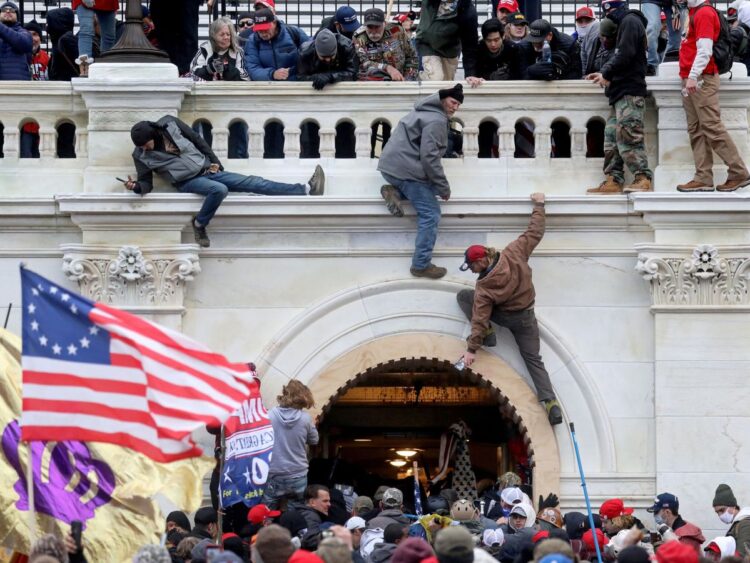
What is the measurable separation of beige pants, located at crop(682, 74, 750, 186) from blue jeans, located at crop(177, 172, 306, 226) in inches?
164

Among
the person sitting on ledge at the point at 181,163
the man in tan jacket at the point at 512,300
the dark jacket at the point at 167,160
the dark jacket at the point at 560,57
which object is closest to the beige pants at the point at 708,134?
the man in tan jacket at the point at 512,300

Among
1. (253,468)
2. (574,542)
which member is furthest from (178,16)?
(574,542)

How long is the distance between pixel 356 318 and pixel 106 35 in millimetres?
4914

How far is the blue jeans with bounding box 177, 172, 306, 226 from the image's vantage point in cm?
2569

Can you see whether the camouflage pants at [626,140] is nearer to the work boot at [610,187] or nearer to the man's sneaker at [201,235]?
the work boot at [610,187]

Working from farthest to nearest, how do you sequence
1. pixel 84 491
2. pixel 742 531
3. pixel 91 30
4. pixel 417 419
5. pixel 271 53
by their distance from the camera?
Answer: pixel 417 419
pixel 91 30
pixel 271 53
pixel 742 531
pixel 84 491

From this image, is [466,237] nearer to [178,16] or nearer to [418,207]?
[418,207]

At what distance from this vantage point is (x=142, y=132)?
1003 inches

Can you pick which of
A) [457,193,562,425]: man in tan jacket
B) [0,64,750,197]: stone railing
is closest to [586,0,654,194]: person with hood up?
[0,64,750,197]: stone railing

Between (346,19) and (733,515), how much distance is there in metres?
7.57

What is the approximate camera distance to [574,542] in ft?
77.9

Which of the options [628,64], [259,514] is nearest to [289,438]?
[259,514]

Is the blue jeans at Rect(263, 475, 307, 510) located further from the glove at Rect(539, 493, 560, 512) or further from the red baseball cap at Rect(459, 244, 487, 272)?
the red baseball cap at Rect(459, 244, 487, 272)

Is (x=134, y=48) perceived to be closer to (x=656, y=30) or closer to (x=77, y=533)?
(x=656, y=30)
